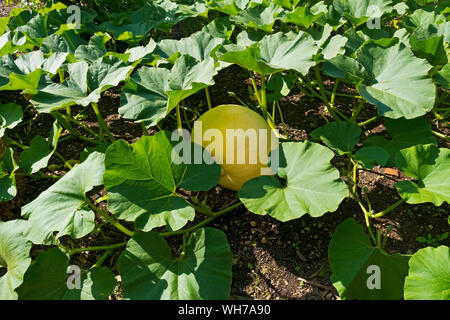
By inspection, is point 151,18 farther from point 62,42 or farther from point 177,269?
point 177,269

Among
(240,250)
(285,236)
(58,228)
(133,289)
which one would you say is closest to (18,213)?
(58,228)

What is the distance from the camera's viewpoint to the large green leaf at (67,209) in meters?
1.38

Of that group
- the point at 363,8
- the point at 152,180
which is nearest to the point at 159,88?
the point at 152,180

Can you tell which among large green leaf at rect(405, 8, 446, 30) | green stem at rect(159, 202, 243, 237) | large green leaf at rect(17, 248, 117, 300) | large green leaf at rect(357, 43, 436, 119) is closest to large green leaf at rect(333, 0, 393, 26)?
large green leaf at rect(405, 8, 446, 30)

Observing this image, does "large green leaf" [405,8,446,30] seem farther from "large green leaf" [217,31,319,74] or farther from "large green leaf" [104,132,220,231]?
"large green leaf" [104,132,220,231]

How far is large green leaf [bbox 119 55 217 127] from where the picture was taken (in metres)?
1.64

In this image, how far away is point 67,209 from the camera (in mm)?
1428

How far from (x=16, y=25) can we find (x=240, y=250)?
2216 millimetres

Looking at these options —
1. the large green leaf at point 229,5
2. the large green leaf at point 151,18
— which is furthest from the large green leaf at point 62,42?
the large green leaf at point 229,5

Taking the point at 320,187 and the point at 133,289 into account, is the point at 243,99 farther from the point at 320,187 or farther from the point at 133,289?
the point at 133,289

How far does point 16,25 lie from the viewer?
8.68 feet

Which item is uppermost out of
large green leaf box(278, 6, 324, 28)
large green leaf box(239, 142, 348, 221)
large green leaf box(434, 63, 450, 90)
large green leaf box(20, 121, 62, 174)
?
large green leaf box(278, 6, 324, 28)

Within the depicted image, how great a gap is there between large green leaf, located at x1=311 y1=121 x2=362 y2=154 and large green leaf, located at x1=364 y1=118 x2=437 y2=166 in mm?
143

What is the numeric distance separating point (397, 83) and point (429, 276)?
0.91m
